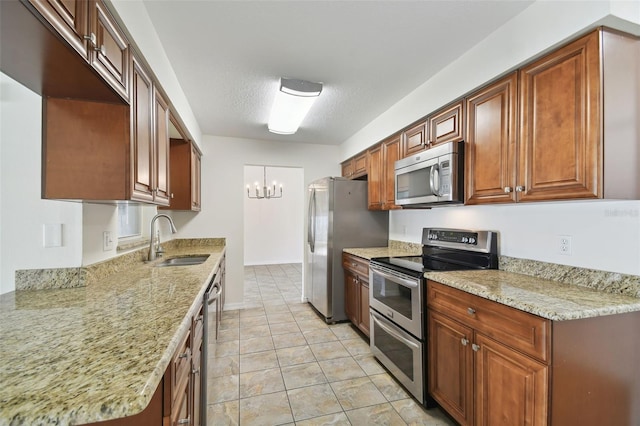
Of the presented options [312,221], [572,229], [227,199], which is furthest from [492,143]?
[227,199]

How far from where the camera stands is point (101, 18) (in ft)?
3.61

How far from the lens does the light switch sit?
1.43 meters

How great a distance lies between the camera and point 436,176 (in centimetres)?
215

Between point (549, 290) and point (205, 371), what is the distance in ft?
6.55

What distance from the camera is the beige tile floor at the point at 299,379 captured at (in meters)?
1.86

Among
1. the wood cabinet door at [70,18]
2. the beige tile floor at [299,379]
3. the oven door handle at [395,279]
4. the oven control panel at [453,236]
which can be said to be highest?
the wood cabinet door at [70,18]

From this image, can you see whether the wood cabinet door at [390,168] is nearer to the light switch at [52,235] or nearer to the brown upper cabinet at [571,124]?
the brown upper cabinet at [571,124]

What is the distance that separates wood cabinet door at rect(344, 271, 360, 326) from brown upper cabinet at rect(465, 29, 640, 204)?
1.84m

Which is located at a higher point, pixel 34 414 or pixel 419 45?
pixel 419 45

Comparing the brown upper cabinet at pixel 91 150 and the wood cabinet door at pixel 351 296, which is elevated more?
the brown upper cabinet at pixel 91 150

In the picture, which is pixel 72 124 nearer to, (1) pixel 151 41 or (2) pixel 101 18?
(2) pixel 101 18

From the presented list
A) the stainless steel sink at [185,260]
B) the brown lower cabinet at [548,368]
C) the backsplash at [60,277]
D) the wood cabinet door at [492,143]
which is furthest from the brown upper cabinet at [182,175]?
the brown lower cabinet at [548,368]

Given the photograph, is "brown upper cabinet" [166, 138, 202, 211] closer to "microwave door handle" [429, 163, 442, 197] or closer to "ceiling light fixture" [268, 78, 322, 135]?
"ceiling light fixture" [268, 78, 322, 135]

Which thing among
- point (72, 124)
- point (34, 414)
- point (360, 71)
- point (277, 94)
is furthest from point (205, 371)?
point (360, 71)
